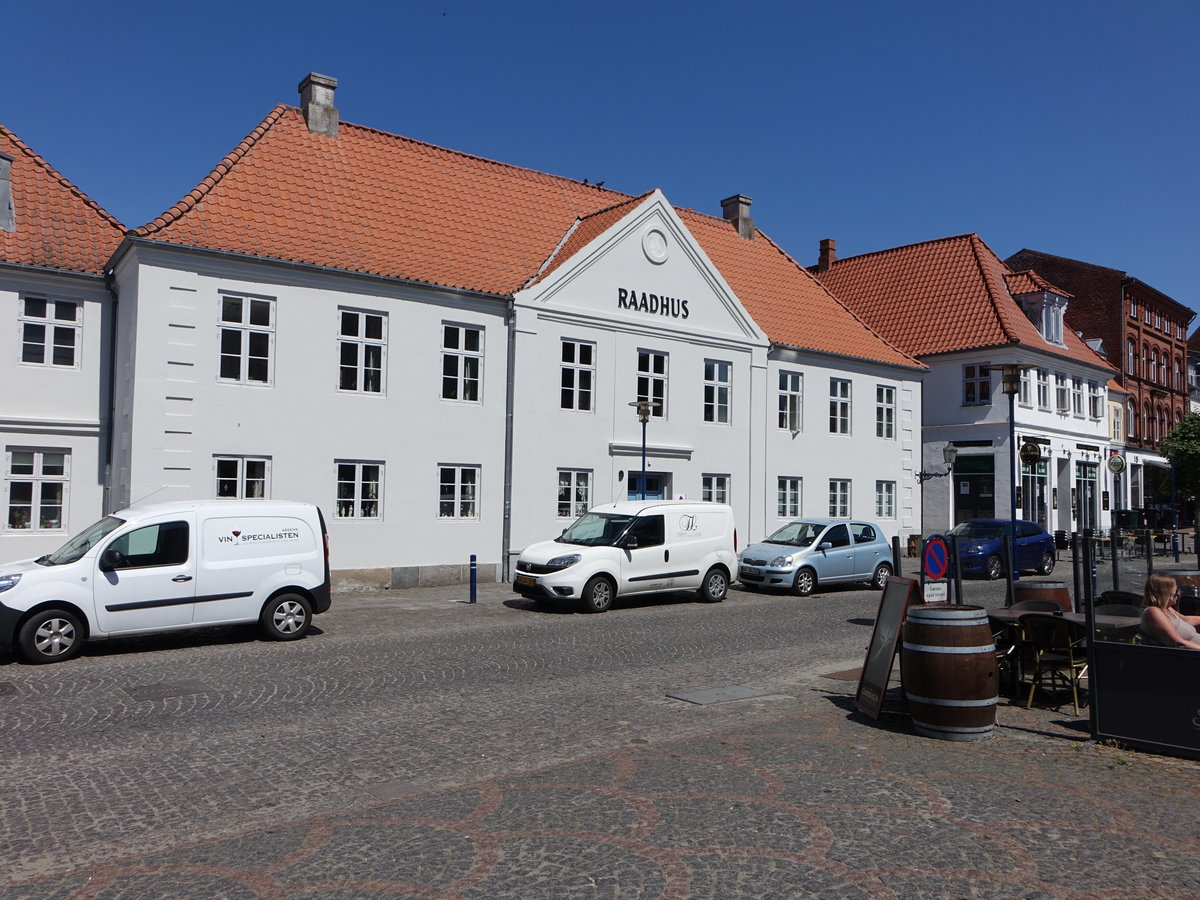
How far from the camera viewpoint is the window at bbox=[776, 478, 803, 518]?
28.1m

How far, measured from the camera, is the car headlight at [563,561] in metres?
17.4

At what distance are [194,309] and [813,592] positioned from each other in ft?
45.8

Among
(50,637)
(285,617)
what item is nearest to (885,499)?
(285,617)

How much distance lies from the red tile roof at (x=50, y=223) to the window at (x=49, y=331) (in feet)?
2.52

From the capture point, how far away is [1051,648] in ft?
30.6

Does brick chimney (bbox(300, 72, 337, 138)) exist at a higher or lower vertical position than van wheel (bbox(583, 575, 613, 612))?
higher

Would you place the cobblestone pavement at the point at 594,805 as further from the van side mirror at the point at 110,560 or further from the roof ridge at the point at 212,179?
the roof ridge at the point at 212,179

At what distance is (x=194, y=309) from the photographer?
18.5 m

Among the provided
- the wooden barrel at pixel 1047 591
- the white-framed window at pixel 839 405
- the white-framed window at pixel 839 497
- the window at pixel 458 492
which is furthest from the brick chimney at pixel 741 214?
the wooden barrel at pixel 1047 591

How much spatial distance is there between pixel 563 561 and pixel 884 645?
29.7ft

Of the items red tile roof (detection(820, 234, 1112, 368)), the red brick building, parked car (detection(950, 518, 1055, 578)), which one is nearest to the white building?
parked car (detection(950, 518, 1055, 578))

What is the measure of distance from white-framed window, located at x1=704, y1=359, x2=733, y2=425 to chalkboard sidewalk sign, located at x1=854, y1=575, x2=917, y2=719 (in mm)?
17048

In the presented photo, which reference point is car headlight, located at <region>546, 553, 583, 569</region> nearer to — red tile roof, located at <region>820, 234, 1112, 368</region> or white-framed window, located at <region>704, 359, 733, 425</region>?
white-framed window, located at <region>704, 359, 733, 425</region>

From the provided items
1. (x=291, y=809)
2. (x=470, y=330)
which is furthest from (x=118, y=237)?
(x=291, y=809)
